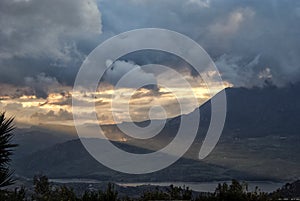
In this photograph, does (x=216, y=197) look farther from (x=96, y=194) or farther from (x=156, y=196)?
(x=96, y=194)

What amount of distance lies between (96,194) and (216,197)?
21.8 feet

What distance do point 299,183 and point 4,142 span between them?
17172 centimetres

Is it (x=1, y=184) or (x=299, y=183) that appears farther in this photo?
(x=299, y=183)

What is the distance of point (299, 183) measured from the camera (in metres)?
182

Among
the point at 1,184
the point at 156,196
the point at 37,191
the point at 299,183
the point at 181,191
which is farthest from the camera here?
the point at 299,183

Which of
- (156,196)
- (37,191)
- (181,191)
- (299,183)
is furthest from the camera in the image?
(299,183)

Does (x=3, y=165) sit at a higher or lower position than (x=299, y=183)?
lower

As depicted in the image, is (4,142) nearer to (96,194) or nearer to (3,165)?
(3,165)

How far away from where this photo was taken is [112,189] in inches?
1041

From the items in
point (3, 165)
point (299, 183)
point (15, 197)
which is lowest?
point (15, 197)

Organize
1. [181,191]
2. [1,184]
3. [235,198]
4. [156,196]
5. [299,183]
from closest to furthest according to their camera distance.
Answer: [1,184] → [235,198] → [156,196] → [181,191] → [299,183]

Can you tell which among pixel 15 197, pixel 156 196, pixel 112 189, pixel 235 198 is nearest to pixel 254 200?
pixel 235 198

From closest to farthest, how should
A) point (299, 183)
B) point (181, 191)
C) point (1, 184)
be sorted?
point (1, 184)
point (181, 191)
point (299, 183)

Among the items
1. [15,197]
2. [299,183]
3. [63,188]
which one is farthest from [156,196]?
[299,183]
